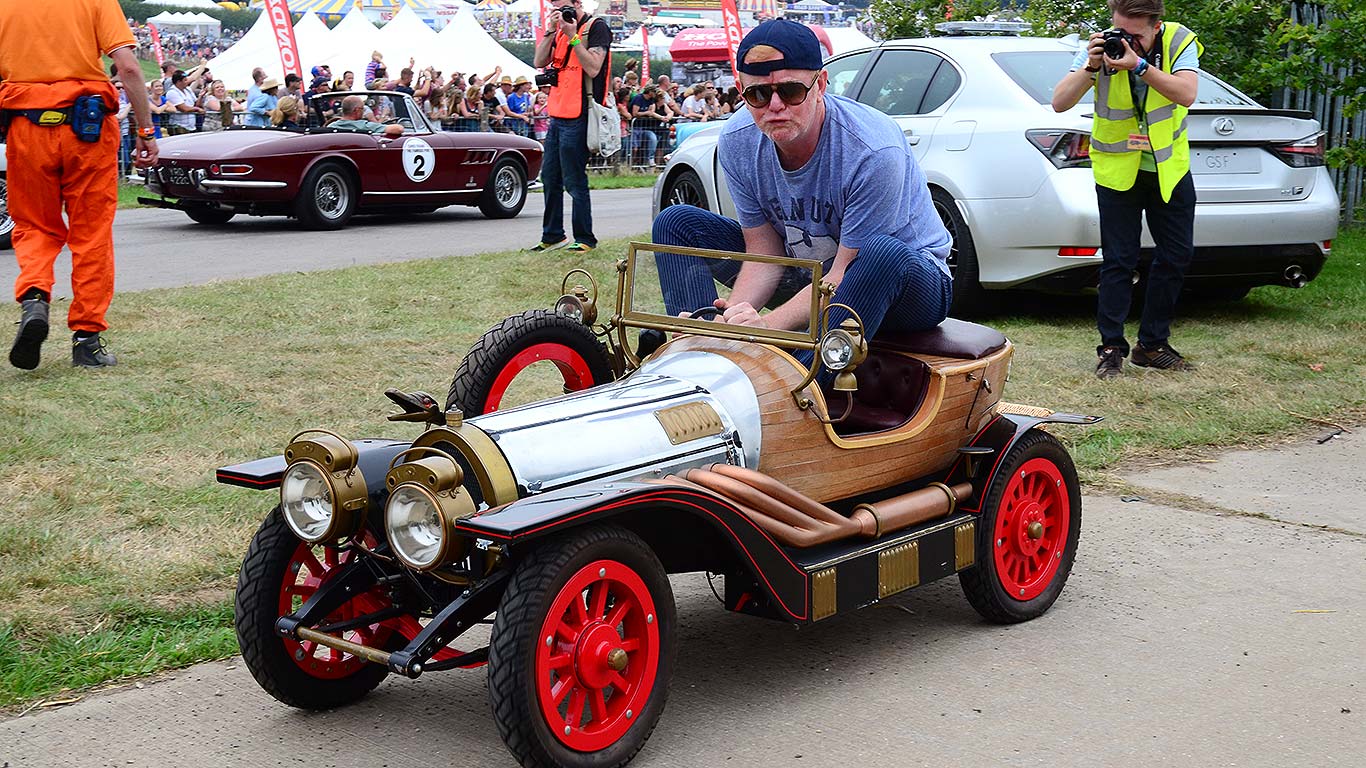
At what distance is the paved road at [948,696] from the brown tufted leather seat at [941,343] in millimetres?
758

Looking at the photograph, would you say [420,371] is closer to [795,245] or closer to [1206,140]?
[795,245]

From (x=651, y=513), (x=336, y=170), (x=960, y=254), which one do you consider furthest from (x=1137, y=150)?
(x=336, y=170)

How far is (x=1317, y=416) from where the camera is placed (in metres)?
6.48

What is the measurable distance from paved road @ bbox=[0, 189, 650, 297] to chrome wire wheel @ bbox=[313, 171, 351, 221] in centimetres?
23

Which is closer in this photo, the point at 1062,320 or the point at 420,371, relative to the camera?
the point at 420,371

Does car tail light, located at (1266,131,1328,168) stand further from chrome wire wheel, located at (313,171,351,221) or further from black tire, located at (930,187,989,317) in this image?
chrome wire wheel, located at (313,171,351,221)

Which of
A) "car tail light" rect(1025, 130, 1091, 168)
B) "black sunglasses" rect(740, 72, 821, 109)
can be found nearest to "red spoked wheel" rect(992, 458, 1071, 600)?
"black sunglasses" rect(740, 72, 821, 109)

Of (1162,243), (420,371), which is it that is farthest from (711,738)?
(1162,243)

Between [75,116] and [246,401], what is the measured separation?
63.4 inches

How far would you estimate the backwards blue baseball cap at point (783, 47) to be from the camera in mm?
3803

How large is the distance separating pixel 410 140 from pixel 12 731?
11584 millimetres

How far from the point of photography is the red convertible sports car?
13109mm

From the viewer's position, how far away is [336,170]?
1384 cm

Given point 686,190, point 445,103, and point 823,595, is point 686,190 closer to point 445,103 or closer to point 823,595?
point 823,595
